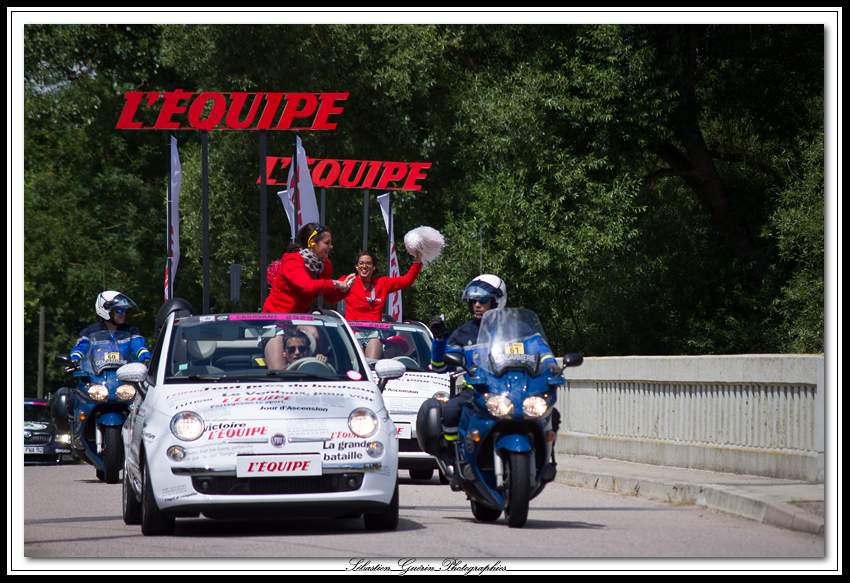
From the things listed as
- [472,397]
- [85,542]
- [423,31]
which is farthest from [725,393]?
[423,31]

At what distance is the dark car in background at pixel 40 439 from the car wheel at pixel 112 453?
13830mm

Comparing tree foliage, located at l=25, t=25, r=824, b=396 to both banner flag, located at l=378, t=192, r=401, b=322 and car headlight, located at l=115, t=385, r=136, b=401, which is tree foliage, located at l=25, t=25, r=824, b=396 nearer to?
banner flag, located at l=378, t=192, r=401, b=322

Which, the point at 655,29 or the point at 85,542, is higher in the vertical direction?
the point at 655,29

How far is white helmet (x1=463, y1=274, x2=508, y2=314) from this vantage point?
8.80m

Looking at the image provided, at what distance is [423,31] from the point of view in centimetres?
2809

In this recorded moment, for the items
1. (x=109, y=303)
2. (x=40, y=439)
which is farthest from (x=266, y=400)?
(x=40, y=439)

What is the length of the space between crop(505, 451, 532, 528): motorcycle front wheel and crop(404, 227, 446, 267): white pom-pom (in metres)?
8.20

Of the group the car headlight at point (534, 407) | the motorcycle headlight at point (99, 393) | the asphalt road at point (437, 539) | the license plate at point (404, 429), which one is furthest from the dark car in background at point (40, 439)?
the car headlight at point (534, 407)

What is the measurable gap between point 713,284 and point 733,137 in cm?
361

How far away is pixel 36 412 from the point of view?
26.4 meters

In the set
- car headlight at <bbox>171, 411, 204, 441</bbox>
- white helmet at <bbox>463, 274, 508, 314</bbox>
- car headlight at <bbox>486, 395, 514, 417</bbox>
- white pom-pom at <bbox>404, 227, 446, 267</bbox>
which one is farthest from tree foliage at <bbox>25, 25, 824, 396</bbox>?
car headlight at <bbox>171, 411, 204, 441</bbox>

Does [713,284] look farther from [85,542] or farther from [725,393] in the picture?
[85,542]

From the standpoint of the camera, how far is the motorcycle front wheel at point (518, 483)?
7754mm

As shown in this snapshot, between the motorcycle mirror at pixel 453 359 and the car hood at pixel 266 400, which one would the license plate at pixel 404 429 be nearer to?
the motorcycle mirror at pixel 453 359
